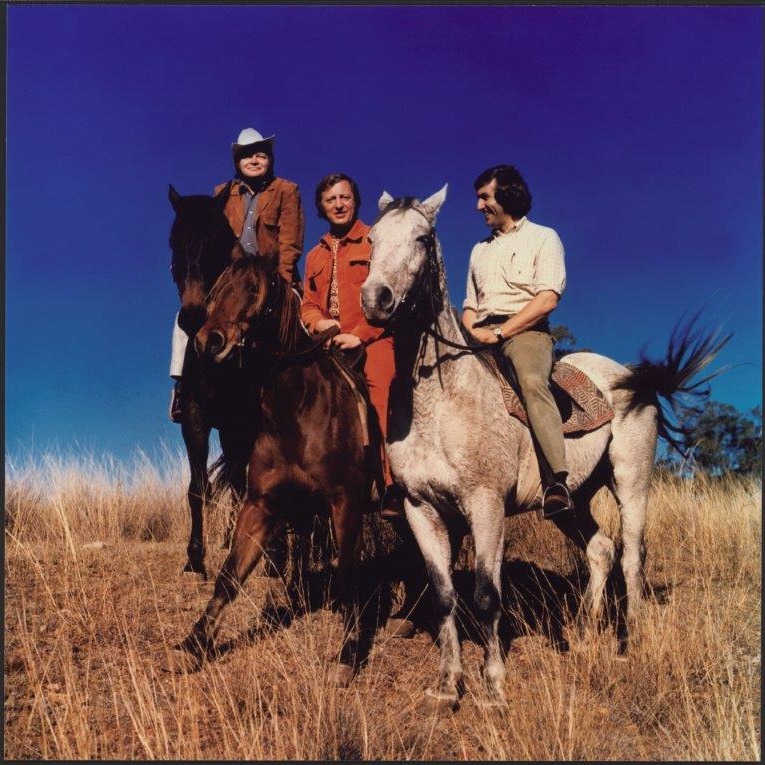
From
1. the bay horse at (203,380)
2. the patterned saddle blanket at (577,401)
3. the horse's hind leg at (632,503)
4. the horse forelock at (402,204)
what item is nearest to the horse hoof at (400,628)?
the horse's hind leg at (632,503)

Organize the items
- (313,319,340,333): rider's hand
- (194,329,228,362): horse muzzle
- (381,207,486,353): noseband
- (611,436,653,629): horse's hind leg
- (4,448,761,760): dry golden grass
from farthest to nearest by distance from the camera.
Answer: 1. (611,436,653,629): horse's hind leg
2. (313,319,340,333): rider's hand
3. (194,329,228,362): horse muzzle
4. (381,207,486,353): noseband
5. (4,448,761,760): dry golden grass

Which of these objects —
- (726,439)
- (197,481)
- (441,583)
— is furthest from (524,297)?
(726,439)

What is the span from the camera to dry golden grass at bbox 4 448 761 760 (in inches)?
132

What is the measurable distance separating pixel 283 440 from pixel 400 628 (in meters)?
2.03

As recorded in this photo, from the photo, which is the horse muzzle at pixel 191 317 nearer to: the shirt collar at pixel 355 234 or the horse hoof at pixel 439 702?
the shirt collar at pixel 355 234

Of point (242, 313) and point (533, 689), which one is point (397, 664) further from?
point (242, 313)

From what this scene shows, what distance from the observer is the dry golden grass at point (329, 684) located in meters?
3.35

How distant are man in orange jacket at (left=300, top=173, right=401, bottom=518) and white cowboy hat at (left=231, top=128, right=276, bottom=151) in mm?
1204

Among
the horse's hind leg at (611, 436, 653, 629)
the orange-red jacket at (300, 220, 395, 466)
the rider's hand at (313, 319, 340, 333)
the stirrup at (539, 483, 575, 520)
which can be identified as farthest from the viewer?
the horse's hind leg at (611, 436, 653, 629)

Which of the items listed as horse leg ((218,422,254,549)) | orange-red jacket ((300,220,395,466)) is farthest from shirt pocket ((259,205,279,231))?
horse leg ((218,422,254,549))

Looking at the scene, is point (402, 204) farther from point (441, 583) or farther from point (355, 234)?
point (441, 583)

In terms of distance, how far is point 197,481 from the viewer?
255 inches

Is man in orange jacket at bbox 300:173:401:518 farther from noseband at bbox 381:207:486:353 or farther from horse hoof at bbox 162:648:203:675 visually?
Result: horse hoof at bbox 162:648:203:675

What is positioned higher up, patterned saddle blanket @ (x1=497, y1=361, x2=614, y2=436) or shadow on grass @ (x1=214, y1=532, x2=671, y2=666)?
patterned saddle blanket @ (x1=497, y1=361, x2=614, y2=436)
